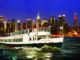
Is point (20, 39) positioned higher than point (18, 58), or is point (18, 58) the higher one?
point (20, 39)

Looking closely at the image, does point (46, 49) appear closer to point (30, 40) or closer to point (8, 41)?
point (30, 40)

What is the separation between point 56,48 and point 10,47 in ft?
29.6

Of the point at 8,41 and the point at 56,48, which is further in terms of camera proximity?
the point at 8,41

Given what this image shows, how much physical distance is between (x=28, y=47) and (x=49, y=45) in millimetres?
4041

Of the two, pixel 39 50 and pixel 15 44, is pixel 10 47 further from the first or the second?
pixel 39 50

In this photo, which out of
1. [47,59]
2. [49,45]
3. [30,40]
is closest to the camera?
[47,59]

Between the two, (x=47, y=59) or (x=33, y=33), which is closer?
(x=47, y=59)

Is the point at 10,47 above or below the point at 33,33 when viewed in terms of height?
below

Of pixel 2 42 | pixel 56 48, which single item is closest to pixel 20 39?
pixel 2 42

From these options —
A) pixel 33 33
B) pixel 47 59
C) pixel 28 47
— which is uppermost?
pixel 33 33

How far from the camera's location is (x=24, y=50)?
3081 cm

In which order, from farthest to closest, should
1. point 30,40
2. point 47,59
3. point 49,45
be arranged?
point 30,40
point 49,45
point 47,59

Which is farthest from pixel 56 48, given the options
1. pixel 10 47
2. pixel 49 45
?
pixel 10 47

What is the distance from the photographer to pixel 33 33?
30.7 m
